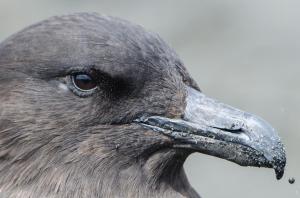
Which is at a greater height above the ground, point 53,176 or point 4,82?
point 4,82

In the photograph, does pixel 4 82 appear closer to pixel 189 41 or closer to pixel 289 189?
pixel 289 189

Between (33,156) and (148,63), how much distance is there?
0.76 meters

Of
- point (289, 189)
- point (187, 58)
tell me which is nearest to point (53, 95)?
point (289, 189)

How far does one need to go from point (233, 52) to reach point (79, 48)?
6.07 meters

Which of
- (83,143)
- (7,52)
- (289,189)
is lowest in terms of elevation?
(289,189)

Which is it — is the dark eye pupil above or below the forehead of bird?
below

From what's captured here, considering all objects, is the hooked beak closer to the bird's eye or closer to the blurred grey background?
the bird's eye

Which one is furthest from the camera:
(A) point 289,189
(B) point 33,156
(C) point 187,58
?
(C) point 187,58

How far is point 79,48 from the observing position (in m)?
5.93

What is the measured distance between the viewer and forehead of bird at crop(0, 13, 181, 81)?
5.91 meters

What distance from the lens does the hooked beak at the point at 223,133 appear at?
592cm

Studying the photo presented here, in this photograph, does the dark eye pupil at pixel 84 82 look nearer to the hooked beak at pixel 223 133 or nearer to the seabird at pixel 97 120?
the seabird at pixel 97 120

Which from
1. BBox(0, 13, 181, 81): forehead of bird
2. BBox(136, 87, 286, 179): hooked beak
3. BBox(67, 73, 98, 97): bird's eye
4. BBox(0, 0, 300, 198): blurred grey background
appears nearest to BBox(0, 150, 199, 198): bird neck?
BBox(136, 87, 286, 179): hooked beak

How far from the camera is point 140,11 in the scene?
12.4 metres
